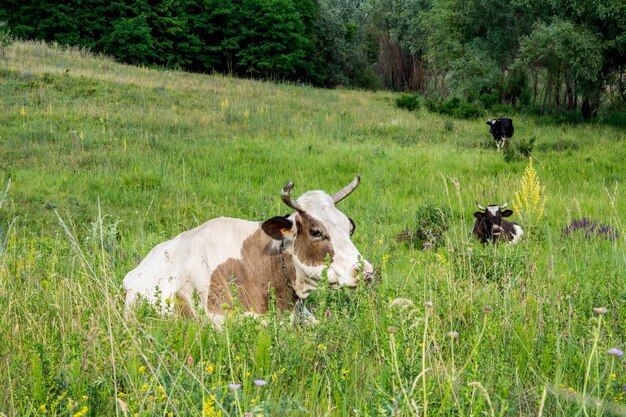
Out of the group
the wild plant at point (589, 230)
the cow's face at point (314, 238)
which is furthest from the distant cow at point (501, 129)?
the cow's face at point (314, 238)

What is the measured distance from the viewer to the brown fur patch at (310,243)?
520cm

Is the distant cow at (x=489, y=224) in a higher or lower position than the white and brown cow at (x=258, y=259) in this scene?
lower

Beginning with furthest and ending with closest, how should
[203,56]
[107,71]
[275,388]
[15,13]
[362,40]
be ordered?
[362,40] → [203,56] → [15,13] → [107,71] → [275,388]

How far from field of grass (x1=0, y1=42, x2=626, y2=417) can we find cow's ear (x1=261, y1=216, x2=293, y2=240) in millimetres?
667

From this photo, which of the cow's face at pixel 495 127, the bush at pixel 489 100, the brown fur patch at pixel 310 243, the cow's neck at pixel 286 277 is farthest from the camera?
the bush at pixel 489 100

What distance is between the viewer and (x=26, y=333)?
11.9ft

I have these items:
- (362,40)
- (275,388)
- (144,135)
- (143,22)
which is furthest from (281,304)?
(362,40)

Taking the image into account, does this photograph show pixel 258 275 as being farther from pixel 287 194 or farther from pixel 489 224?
pixel 489 224

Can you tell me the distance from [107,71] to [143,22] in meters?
21.6

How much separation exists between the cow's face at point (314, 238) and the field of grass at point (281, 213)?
0.85ft

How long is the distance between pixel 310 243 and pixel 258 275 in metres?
0.58

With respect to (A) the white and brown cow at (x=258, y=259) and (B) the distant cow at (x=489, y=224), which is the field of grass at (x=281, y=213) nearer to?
(A) the white and brown cow at (x=258, y=259)

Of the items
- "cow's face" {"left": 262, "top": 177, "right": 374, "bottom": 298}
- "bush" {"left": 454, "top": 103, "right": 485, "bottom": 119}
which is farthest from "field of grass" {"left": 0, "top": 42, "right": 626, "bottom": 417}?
"bush" {"left": 454, "top": 103, "right": 485, "bottom": 119}

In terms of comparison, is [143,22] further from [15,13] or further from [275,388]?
[275,388]
